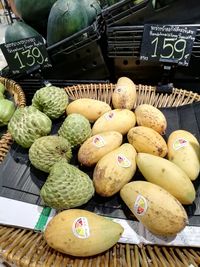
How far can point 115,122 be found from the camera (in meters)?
0.85

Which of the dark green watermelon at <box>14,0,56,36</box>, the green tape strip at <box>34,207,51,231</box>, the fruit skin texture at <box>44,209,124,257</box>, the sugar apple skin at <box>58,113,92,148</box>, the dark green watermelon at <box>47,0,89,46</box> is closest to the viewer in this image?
the fruit skin texture at <box>44,209,124,257</box>

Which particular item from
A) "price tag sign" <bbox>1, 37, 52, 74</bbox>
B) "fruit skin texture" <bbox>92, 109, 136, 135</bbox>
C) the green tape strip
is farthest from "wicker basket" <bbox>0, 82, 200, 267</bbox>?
"price tag sign" <bbox>1, 37, 52, 74</bbox>

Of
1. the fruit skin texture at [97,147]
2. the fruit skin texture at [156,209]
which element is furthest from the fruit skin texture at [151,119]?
the fruit skin texture at [156,209]

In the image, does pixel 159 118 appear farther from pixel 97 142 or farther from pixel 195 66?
pixel 195 66

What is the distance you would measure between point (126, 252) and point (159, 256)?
0.26ft

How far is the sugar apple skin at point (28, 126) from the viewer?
80cm

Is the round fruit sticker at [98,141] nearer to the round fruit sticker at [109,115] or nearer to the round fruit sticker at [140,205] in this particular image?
the round fruit sticker at [109,115]

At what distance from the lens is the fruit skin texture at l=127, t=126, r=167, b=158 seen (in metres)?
0.75

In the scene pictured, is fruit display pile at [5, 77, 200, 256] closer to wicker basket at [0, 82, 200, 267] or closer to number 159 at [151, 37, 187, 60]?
wicker basket at [0, 82, 200, 267]

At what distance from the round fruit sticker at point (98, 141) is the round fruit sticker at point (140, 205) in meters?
0.20

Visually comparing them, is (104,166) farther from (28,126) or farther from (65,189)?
(28,126)

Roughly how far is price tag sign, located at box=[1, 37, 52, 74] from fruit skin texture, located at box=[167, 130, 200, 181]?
0.64 meters

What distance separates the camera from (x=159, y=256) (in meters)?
0.61

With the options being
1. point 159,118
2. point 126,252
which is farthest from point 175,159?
point 126,252
